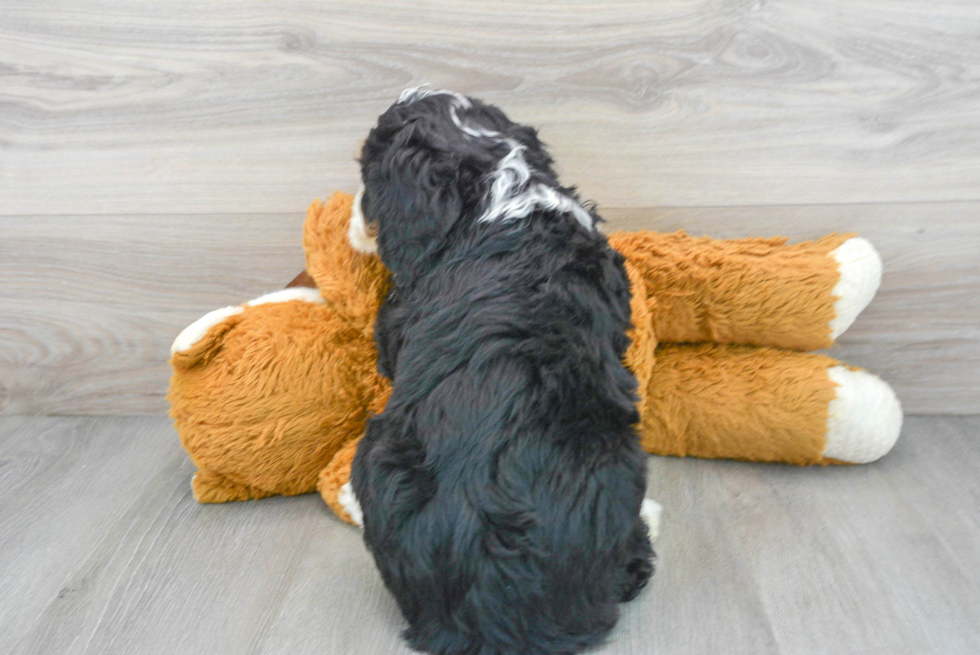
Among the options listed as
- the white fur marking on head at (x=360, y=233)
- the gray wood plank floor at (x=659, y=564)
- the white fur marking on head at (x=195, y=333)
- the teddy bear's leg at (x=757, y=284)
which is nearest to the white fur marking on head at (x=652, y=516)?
the gray wood plank floor at (x=659, y=564)

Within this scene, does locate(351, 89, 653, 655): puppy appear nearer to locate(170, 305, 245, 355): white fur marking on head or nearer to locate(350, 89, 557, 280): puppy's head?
locate(350, 89, 557, 280): puppy's head

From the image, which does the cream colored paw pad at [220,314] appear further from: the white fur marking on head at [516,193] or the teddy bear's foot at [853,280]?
the teddy bear's foot at [853,280]

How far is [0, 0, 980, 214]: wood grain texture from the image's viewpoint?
131 centimetres

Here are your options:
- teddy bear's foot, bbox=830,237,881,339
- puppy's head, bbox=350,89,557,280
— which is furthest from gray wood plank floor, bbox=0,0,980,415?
puppy's head, bbox=350,89,557,280

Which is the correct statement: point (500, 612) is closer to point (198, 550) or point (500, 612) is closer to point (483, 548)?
point (483, 548)

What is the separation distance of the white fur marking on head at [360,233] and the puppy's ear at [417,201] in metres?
0.08

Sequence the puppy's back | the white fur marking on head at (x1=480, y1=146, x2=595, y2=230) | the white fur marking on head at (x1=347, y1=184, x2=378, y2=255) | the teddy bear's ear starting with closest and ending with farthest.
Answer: the puppy's back < the white fur marking on head at (x1=480, y1=146, x2=595, y2=230) < the white fur marking on head at (x1=347, y1=184, x2=378, y2=255) < the teddy bear's ear

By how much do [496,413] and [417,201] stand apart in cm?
30

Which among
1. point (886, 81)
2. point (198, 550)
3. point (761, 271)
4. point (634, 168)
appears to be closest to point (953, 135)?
point (886, 81)

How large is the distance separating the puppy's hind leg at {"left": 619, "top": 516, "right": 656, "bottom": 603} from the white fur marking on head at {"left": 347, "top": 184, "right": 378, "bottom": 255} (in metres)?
0.54

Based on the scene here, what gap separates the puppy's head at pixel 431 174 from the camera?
99 centimetres

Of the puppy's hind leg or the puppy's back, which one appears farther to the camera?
the puppy's hind leg

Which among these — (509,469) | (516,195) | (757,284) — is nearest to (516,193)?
(516,195)

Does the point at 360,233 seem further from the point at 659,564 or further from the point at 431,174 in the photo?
the point at 659,564
